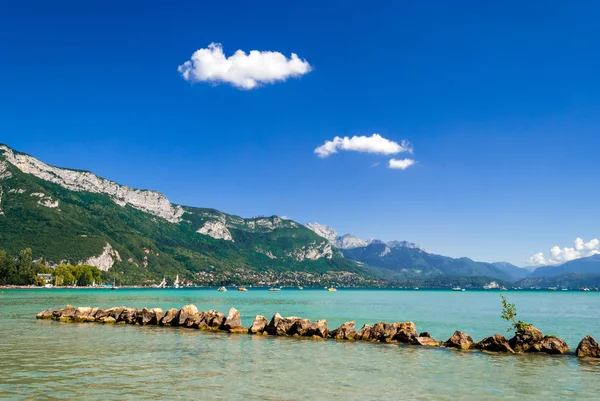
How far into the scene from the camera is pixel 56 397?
17.4 metres

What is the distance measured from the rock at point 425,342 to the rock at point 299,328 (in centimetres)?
993

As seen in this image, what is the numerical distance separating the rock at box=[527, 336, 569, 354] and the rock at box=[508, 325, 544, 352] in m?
0.27

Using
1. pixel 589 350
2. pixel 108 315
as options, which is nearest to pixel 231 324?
pixel 108 315

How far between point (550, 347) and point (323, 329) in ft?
59.7

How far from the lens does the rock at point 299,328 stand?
137ft

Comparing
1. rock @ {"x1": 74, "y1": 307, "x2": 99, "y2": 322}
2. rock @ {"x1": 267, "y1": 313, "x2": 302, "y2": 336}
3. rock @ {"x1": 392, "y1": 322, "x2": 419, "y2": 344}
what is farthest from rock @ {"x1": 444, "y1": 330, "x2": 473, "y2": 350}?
rock @ {"x1": 74, "y1": 307, "x2": 99, "y2": 322}

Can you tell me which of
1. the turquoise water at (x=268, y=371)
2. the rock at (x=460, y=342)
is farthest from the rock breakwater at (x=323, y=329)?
the turquoise water at (x=268, y=371)

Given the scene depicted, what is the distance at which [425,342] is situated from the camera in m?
36.3

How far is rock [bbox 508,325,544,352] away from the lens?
32562mm

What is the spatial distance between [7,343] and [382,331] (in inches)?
1157

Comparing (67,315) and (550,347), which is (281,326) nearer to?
(550,347)

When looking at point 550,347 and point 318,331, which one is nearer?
point 550,347

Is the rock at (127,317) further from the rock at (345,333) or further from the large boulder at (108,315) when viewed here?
the rock at (345,333)

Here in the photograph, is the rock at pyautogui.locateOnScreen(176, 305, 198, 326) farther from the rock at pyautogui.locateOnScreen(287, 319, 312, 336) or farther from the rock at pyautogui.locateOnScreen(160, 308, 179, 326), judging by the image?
the rock at pyautogui.locateOnScreen(287, 319, 312, 336)
